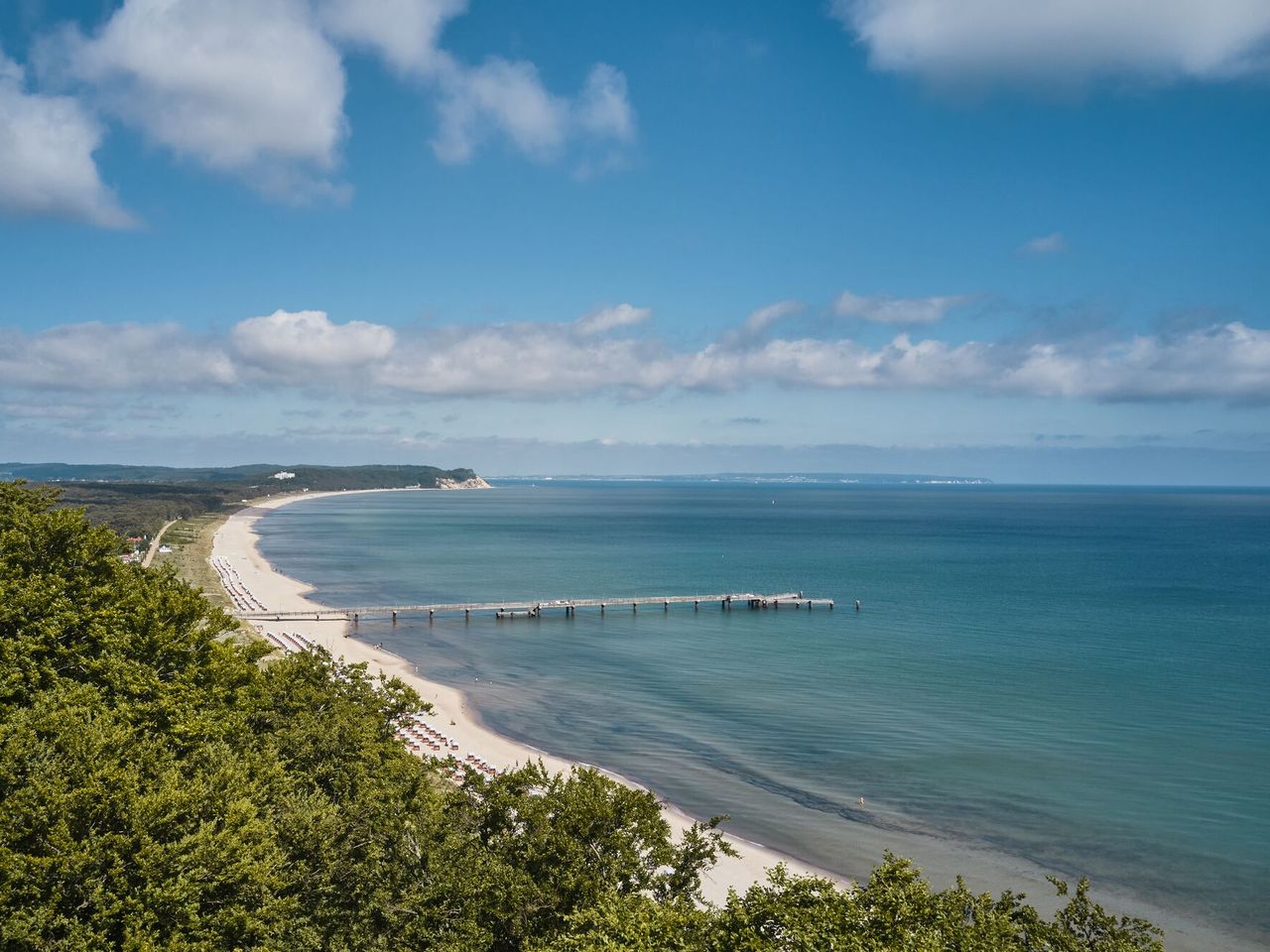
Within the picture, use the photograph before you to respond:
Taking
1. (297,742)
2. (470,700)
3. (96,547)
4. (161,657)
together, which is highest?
(96,547)

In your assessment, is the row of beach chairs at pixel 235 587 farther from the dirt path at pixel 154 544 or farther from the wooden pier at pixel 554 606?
the dirt path at pixel 154 544

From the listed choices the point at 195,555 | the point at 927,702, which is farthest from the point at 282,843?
the point at 195,555

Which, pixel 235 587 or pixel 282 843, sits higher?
pixel 282 843

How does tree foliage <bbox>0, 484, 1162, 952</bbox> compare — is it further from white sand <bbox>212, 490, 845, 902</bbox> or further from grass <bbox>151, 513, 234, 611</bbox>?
grass <bbox>151, 513, 234, 611</bbox>

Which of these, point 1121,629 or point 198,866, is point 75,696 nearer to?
point 198,866

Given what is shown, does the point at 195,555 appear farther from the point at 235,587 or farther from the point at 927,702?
the point at 927,702

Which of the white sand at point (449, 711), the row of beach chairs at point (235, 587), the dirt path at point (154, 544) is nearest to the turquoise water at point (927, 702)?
the white sand at point (449, 711)

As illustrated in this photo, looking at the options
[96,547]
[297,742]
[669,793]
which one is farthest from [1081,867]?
[96,547]
